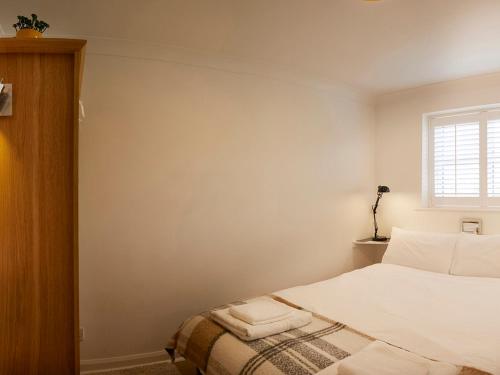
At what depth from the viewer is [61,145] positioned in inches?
48.3

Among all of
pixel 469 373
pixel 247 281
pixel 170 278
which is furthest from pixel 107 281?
pixel 469 373

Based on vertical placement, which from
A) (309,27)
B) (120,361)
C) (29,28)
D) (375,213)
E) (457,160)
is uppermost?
(309,27)

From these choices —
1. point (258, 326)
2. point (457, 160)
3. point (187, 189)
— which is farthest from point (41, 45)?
point (457, 160)

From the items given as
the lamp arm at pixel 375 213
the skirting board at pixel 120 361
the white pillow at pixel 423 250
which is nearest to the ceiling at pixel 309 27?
the lamp arm at pixel 375 213

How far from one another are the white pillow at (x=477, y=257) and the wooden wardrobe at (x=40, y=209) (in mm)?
3018

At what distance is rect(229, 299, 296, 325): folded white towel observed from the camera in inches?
71.7

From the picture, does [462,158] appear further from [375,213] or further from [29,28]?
[29,28]

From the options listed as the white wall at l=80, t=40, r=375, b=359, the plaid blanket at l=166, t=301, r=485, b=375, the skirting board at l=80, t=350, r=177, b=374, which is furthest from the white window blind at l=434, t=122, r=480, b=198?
the skirting board at l=80, t=350, r=177, b=374

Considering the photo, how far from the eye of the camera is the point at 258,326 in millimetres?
1781

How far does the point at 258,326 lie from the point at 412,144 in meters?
2.94

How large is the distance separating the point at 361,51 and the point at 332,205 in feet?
5.29

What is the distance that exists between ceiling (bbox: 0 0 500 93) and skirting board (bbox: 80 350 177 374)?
2391 millimetres

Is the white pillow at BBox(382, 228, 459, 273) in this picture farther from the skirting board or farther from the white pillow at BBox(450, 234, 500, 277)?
the skirting board

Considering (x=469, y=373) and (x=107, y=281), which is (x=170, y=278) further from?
(x=469, y=373)
